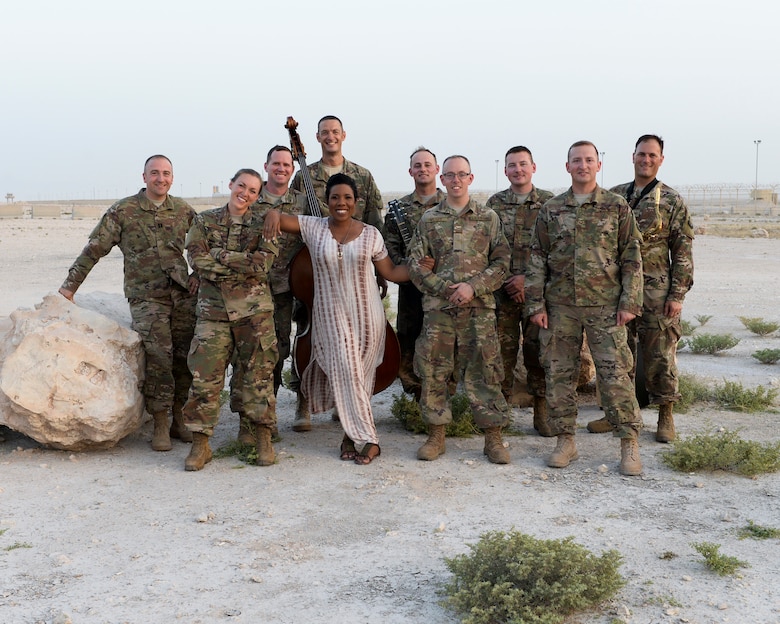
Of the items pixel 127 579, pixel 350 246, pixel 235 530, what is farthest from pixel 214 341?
pixel 127 579

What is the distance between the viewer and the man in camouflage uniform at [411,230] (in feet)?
21.8

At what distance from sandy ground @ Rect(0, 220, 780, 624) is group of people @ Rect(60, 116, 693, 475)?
11.3 inches

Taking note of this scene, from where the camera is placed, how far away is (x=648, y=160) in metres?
6.48

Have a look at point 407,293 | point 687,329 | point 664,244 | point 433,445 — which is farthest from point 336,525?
point 687,329

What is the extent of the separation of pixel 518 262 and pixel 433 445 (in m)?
1.67

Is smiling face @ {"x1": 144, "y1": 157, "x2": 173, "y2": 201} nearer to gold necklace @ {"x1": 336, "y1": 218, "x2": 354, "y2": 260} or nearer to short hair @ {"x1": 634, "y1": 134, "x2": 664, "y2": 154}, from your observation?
gold necklace @ {"x1": 336, "y1": 218, "x2": 354, "y2": 260}

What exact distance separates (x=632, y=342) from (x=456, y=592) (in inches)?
141

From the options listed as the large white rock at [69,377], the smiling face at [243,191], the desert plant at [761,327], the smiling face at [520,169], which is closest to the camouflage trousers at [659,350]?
the smiling face at [520,169]

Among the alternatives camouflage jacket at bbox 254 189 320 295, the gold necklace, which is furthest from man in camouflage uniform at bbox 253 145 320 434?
the gold necklace

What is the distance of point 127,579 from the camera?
13.7 feet

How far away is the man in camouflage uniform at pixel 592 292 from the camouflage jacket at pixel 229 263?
1979 millimetres

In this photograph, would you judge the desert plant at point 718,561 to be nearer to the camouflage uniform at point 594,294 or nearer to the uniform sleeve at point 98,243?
the camouflage uniform at point 594,294

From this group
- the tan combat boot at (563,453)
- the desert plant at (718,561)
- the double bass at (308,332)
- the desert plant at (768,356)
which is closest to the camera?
the desert plant at (718,561)

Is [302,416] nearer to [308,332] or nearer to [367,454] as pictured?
[308,332]
